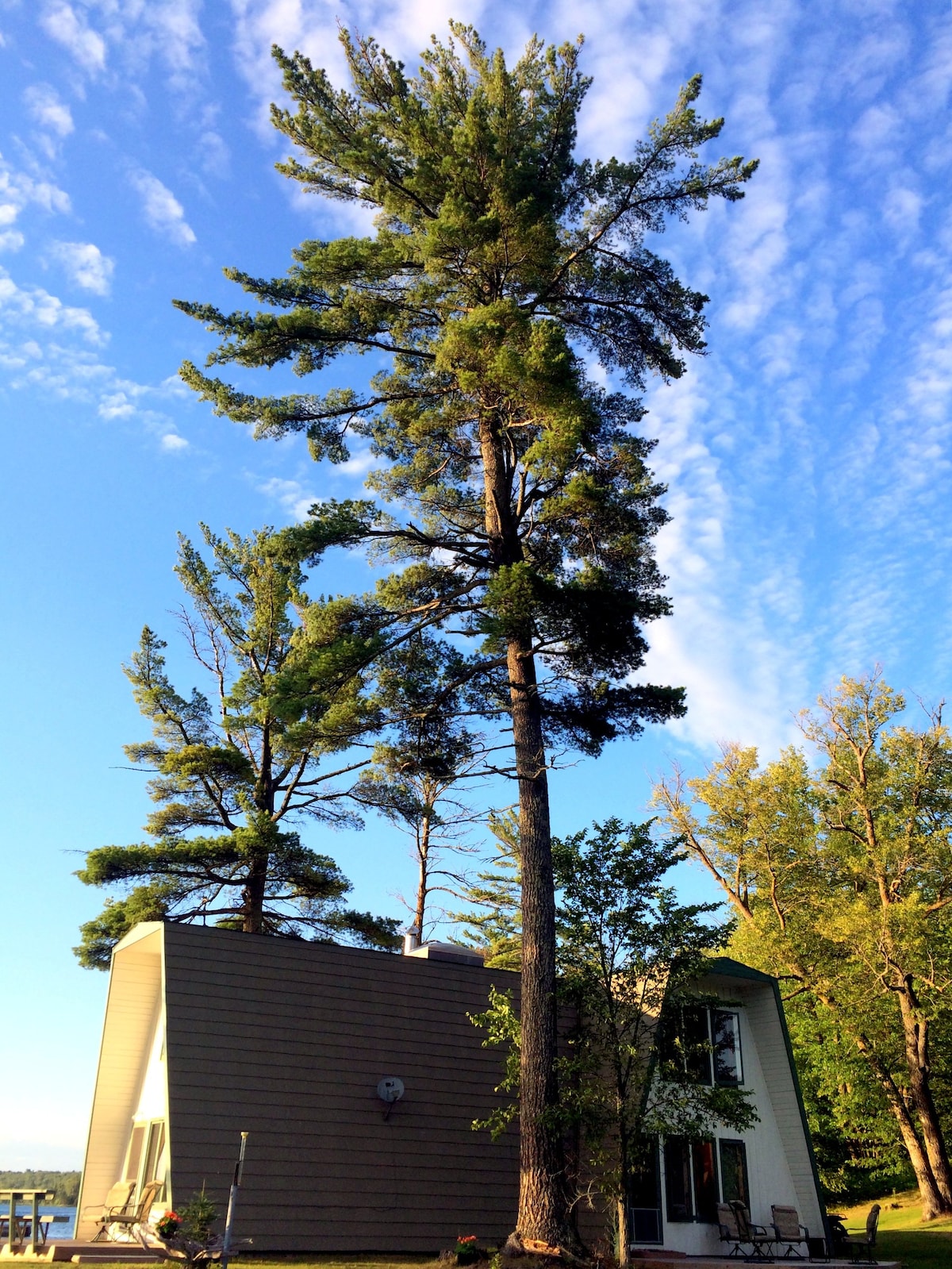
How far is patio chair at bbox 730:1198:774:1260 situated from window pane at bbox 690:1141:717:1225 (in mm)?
Answer: 314

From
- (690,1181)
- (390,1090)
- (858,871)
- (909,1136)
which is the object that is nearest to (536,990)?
(390,1090)

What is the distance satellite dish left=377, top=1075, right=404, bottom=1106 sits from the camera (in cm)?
1127

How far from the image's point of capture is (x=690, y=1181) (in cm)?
1341

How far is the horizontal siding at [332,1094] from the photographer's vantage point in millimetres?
10109

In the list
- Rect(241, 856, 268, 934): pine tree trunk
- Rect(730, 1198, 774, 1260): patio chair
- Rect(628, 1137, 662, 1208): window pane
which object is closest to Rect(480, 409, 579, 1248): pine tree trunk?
Rect(628, 1137, 662, 1208): window pane

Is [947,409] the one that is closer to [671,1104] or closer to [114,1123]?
[671,1104]

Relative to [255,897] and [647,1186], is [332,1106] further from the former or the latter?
[255,897]

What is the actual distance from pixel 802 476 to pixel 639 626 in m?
5.21

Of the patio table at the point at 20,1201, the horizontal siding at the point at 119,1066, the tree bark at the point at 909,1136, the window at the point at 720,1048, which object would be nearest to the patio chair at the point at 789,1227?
the window at the point at 720,1048

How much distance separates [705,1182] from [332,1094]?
233 inches

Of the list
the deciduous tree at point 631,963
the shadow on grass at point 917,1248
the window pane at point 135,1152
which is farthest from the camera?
the shadow on grass at point 917,1248

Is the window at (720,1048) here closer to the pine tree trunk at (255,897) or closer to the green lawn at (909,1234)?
the green lawn at (909,1234)

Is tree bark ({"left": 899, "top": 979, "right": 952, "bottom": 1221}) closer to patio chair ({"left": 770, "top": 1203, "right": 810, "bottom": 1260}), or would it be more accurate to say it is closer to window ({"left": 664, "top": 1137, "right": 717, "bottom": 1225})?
patio chair ({"left": 770, "top": 1203, "right": 810, "bottom": 1260})

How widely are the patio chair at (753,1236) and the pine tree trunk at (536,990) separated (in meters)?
4.09
